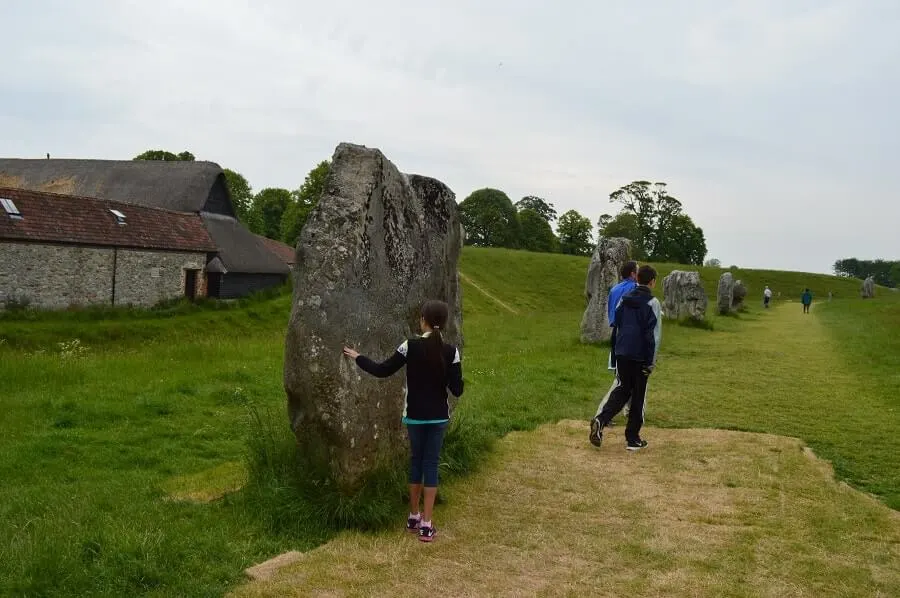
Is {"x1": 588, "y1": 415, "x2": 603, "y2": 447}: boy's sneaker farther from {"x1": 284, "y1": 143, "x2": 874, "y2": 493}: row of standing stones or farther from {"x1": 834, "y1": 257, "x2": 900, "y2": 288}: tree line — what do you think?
{"x1": 834, "y1": 257, "x2": 900, "y2": 288}: tree line

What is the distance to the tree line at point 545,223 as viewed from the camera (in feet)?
279

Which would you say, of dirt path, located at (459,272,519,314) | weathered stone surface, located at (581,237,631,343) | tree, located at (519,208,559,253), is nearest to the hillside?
dirt path, located at (459,272,519,314)

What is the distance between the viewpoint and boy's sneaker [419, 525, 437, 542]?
19.2ft

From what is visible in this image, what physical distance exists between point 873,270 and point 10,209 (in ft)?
501

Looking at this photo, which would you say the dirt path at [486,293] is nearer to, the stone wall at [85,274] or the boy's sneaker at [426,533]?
the stone wall at [85,274]

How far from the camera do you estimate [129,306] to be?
104 feet

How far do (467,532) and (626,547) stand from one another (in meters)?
1.28

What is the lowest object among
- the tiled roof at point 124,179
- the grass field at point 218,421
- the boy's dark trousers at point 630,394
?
the grass field at point 218,421

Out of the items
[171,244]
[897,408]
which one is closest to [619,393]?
[897,408]

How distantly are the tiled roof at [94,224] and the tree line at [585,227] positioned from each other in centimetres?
5219

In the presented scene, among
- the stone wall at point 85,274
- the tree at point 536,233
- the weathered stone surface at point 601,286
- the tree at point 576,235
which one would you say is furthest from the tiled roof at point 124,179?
the tree at point 576,235

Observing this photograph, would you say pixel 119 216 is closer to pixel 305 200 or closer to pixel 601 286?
pixel 601 286

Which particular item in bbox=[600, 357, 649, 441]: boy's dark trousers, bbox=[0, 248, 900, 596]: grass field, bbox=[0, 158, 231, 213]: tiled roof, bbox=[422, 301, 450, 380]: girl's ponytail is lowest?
bbox=[0, 248, 900, 596]: grass field

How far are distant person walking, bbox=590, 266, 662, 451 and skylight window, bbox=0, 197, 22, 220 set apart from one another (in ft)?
87.1
